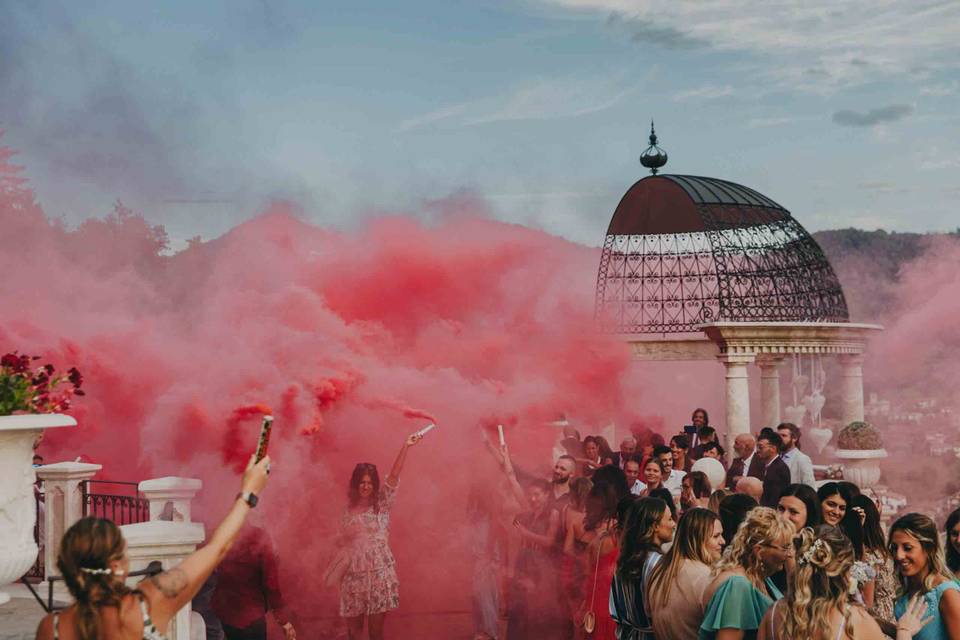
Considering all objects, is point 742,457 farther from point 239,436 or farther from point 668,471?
point 239,436

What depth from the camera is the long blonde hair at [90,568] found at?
167 inches

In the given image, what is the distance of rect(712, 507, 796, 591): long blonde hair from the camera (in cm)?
591

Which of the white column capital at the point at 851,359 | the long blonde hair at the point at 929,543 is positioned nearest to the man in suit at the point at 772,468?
the long blonde hair at the point at 929,543

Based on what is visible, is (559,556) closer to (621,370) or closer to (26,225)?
(621,370)

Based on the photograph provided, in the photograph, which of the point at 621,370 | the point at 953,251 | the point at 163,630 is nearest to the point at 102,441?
the point at 621,370

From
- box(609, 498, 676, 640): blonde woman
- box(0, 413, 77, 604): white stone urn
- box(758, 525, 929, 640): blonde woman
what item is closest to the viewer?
box(758, 525, 929, 640): blonde woman

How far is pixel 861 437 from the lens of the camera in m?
14.2

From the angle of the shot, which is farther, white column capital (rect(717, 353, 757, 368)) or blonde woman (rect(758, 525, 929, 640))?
white column capital (rect(717, 353, 757, 368))

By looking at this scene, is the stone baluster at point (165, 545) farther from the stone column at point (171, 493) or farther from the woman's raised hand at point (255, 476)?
the woman's raised hand at point (255, 476)

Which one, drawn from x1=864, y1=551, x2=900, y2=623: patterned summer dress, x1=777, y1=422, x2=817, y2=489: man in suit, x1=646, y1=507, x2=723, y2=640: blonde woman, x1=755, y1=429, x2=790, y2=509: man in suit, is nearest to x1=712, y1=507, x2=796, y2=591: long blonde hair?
x1=646, y1=507, x2=723, y2=640: blonde woman

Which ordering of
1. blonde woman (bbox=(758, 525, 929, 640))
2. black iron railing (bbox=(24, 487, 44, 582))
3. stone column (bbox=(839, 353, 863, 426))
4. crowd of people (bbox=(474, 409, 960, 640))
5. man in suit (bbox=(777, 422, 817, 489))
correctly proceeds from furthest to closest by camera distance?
1. stone column (bbox=(839, 353, 863, 426))
2. man in suit (bbox=(777, 422, 817, 489))
3. black iron railing (bbox=(24, 487, 44, 582))
4. crowd of people (bbox=(474, 409, 960, 640))
5. blonde woman (bbox=(758, 525, 929, 640))

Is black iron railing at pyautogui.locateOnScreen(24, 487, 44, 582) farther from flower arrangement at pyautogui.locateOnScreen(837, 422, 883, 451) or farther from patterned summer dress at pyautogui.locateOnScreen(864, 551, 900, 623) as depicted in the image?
flower arrangement at pyautogui.locateOnScreen(837, 422, 883, 451)

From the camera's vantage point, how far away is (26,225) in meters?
17.6

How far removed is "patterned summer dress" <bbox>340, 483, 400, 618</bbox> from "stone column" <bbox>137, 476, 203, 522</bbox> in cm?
130
